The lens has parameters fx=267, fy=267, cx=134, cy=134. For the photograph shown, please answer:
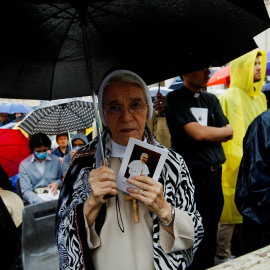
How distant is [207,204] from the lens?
2.67 meters

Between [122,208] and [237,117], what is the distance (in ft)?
7.71

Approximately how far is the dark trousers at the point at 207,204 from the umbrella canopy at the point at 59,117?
8.42ft

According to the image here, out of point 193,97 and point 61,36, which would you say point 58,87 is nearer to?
point 61,36

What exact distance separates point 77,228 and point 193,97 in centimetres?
184

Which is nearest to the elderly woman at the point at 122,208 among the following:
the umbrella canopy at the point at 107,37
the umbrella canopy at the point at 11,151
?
the umbrella canopy at the point at 107,37

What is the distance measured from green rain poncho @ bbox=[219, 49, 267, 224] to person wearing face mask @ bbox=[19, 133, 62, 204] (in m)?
2.41

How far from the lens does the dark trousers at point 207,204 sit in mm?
2623

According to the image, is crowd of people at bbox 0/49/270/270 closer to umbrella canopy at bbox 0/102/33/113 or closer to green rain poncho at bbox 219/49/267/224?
Result: green rain poncho at bbox 219/49/267/224

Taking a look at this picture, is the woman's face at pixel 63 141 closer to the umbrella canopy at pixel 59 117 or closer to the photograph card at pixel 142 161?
the umbrella canopy at pixel 59 117

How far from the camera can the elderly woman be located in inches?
51.2

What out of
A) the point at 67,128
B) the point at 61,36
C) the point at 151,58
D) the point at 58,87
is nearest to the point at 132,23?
the point at 151,58

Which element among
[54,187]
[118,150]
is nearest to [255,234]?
[118,150]

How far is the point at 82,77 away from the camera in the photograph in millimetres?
1990

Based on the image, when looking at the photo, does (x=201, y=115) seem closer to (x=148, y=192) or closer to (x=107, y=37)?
(x=107, y=37)
